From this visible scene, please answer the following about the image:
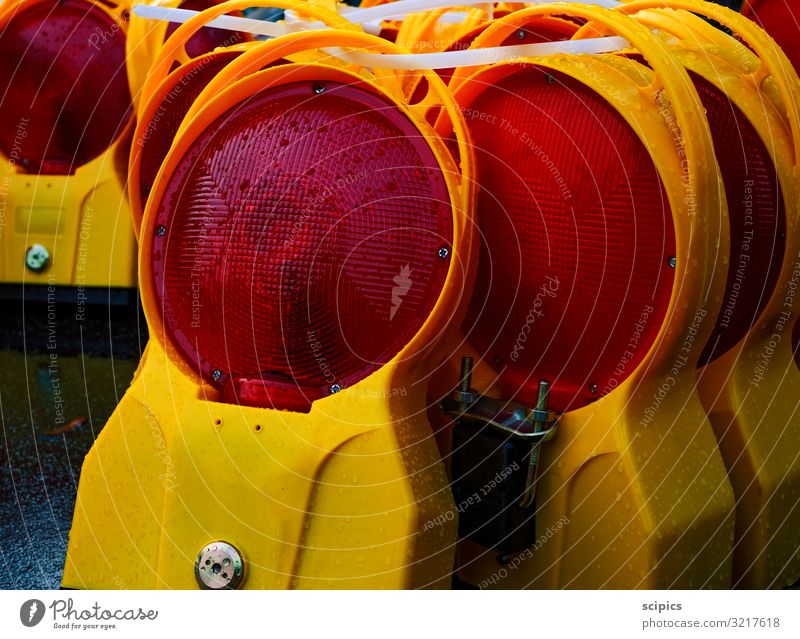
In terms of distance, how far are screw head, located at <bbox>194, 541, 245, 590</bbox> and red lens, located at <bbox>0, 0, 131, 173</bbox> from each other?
2256mm

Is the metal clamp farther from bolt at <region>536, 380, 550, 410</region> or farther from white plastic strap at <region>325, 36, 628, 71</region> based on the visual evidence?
white plastic strap at <region>325, 36, 628, 71</region>

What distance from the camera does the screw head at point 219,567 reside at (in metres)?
1.74

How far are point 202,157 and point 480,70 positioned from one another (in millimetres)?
484

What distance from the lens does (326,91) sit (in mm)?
1785

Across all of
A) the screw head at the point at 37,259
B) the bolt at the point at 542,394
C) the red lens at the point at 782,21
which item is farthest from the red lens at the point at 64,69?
the bolt at the point at 542,394

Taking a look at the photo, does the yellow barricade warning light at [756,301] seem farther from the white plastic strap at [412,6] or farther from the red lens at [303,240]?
the red lens at [303,240]

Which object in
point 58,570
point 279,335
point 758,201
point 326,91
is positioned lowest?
point 58,570

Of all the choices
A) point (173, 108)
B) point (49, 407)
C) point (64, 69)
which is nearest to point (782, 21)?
point (173, 108)

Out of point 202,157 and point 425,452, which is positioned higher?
point 202,157

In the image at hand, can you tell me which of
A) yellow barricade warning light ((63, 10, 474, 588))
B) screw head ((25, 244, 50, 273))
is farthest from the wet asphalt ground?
yellow barricade warning light ((63, 10, 474, 588))

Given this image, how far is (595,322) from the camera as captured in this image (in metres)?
1.79
